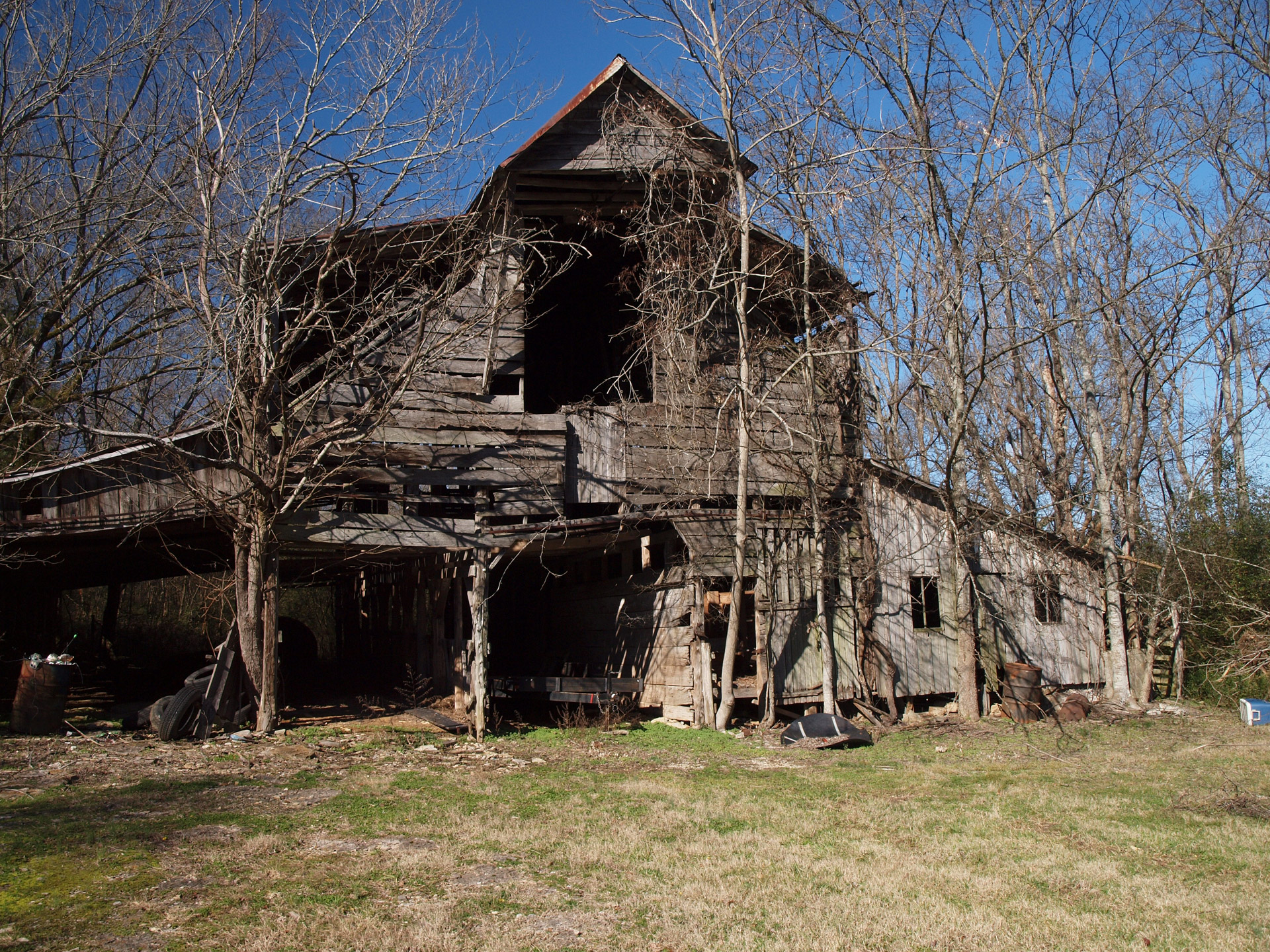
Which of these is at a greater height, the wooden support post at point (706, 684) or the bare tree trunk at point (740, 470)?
the bare tree trunk at point (740, 470)

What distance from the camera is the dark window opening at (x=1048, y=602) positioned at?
16.3 metres

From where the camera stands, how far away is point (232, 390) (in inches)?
429

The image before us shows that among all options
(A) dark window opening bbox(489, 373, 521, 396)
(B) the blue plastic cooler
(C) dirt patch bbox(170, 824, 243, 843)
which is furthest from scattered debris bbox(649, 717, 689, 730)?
(B) the blue plastic cooler

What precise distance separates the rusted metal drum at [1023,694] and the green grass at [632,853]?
142 inches

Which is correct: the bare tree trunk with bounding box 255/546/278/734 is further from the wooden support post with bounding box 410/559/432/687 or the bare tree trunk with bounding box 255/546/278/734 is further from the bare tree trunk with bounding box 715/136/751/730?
the bare tree trunk with bounding box 715/136/751/730

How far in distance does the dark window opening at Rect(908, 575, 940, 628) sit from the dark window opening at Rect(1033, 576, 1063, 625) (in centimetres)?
189

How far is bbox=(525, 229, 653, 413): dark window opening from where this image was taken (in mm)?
16094

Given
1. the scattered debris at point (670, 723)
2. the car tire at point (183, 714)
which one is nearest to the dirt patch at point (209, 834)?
the car tire at point (183, 714)

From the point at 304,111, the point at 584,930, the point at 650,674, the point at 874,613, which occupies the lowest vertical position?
the point at 584,930

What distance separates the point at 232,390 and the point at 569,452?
15.7 ft

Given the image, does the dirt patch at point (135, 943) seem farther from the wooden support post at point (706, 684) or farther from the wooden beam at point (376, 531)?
the wooden support post at point (706, 684)

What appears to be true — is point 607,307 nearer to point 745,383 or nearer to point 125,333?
point 745,383

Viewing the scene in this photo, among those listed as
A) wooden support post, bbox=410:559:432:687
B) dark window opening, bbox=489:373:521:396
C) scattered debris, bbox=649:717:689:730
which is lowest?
scattered debris, bbox=649:717:689:730

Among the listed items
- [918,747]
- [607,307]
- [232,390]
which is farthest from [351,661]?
[918,747]
